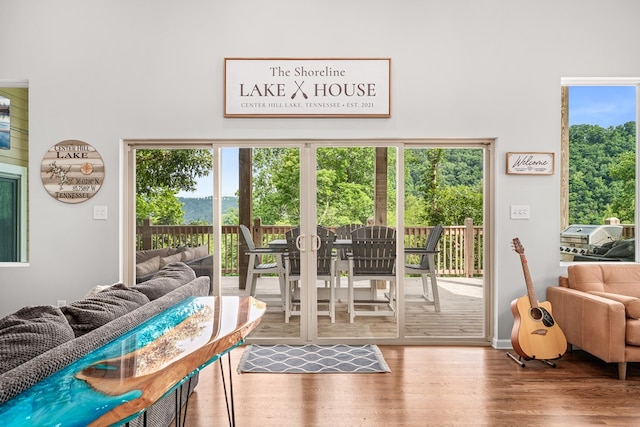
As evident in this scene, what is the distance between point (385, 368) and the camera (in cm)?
353

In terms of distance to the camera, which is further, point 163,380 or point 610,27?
point 610,27

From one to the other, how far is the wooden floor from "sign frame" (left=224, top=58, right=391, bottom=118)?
221cm

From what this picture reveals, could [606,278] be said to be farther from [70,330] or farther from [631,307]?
[70,330]

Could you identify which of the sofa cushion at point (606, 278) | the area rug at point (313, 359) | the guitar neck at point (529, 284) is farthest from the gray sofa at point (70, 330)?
the sofa cushion at point (606, 278)

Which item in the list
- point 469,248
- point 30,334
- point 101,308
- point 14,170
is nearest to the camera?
point 30,334

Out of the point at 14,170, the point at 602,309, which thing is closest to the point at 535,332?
the point at 602,309

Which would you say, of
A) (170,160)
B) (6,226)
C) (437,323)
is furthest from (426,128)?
(6,226)

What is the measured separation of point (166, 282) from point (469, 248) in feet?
9.59

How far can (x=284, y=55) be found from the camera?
413 cm

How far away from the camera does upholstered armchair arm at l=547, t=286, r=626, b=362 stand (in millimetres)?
3301

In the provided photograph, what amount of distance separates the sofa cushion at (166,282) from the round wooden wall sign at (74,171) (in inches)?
67.5

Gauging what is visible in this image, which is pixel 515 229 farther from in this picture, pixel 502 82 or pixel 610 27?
pixel 610 27

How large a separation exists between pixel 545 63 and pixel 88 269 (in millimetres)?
4571

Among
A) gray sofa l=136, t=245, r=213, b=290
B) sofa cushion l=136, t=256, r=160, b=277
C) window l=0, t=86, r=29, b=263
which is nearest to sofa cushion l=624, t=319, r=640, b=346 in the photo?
gray sofa l=136, t=245, r=213, b=290
